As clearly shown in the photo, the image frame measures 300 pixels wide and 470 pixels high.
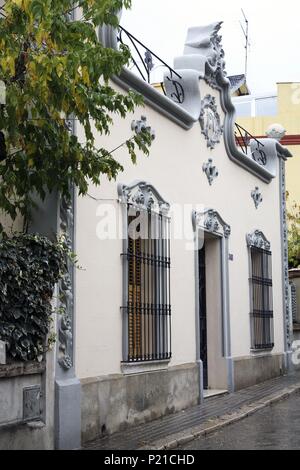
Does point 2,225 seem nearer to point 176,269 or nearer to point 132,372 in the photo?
point 132,372

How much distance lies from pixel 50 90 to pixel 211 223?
625 centimetres

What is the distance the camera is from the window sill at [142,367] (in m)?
8.42

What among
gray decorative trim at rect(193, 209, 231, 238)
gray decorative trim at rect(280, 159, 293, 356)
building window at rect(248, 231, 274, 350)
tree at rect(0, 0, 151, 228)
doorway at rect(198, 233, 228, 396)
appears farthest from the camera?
gray decorative trim at rect(280, 159, 293, 356)

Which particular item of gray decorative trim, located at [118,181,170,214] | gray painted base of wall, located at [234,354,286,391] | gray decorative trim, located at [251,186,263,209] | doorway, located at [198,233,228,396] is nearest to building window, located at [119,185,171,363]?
gray decorative trim, located at [118,181,170,214]

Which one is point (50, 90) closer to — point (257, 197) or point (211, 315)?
point (211, 315)

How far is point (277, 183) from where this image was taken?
1561cm

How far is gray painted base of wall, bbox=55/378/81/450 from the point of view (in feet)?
22.5

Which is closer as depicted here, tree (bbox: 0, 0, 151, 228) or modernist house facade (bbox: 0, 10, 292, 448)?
tree (bbox: 0, 0, 151, 228)

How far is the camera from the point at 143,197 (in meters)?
9.15

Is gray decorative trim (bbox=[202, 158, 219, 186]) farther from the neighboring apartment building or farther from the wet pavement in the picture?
the neighboring apartment building

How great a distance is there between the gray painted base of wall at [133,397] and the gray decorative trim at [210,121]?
3904mm

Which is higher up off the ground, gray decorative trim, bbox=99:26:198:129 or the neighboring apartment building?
the neighboring apartment building

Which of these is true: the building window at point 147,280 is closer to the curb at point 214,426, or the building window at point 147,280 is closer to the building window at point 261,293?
the curb at point 214,426

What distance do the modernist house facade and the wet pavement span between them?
1.02 meters
